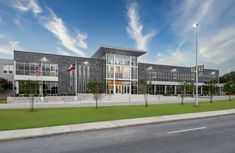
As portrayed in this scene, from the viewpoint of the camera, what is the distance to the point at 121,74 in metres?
52.1

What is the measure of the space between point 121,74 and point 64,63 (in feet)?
54.9

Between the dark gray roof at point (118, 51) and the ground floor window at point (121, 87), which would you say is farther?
the ground floor window at point (121, 87)

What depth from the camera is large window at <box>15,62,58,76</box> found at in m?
44.2

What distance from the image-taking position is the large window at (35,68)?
44250 millimetres

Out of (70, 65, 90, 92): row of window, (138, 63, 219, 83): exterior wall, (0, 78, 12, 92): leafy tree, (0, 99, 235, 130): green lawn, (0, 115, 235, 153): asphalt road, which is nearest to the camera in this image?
(0, 115, 235, 153): asphalt road

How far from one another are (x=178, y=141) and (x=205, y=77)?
76.1 meters

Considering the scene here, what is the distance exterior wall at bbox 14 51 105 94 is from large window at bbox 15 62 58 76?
103 cm

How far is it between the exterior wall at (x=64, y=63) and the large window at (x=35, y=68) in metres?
1.03

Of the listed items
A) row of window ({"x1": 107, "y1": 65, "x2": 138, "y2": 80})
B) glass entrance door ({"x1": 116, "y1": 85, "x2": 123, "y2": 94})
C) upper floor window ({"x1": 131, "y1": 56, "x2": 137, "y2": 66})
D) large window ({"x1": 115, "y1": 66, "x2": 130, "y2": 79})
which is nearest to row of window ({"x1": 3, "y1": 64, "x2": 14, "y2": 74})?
row of window ({"x1": 107, "y1": 65, "x2": 138, "y2": 80})

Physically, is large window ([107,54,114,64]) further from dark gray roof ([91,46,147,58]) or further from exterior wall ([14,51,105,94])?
exterior wall ([14,51,105,94])

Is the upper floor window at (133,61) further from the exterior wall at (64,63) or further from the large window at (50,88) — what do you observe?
the large window at (50,88)

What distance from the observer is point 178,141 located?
7.04 m

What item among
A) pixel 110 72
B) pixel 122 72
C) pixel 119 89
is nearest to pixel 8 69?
pixel 110 72

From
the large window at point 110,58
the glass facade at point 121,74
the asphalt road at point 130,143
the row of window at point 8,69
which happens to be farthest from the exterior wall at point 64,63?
the asphalt road at point 130,143
